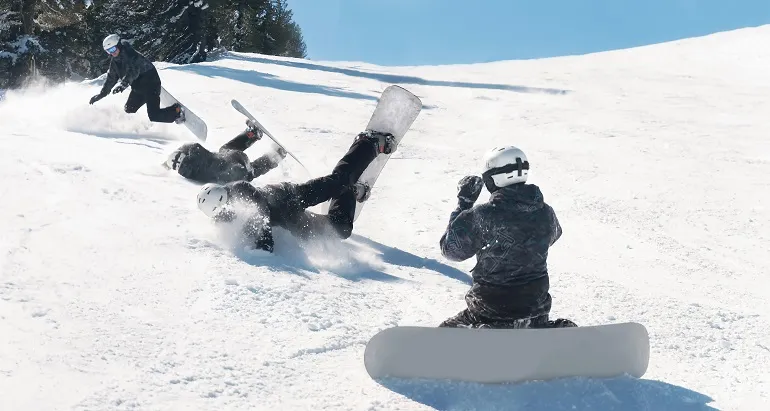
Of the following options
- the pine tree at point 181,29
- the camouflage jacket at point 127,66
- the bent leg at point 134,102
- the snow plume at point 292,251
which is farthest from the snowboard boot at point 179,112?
the pine tree at point 181,29

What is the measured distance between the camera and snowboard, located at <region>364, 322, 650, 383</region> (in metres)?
3.19

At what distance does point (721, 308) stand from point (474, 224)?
2.27 meters

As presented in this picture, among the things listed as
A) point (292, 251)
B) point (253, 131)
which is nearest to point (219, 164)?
point (253, 131)

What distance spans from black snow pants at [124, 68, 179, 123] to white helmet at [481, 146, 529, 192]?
7.12 m

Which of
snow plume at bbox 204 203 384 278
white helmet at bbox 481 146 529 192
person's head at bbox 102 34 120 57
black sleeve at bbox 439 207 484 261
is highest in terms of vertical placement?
person's head at bbox 102 34 120 57

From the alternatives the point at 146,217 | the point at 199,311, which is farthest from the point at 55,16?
the point at 199,311

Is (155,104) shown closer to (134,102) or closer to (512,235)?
(134,102)

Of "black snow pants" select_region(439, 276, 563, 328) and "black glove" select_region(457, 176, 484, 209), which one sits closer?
"black snow pants" select_region(439, 276, 563, 328)

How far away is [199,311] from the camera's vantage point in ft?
12.5

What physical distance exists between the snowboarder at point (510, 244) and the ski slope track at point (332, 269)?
1.17ft

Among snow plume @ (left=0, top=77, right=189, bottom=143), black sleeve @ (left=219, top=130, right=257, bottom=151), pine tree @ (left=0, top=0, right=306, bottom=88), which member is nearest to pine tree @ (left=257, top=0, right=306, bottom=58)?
pine tree @ (left=0, top=0, right=306, bottom=88)

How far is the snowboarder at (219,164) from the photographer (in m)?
6.83

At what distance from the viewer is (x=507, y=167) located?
3.35 m

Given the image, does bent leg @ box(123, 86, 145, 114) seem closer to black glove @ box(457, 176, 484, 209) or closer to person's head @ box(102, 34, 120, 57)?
person's head @ box(102, 34, 120, 57)
